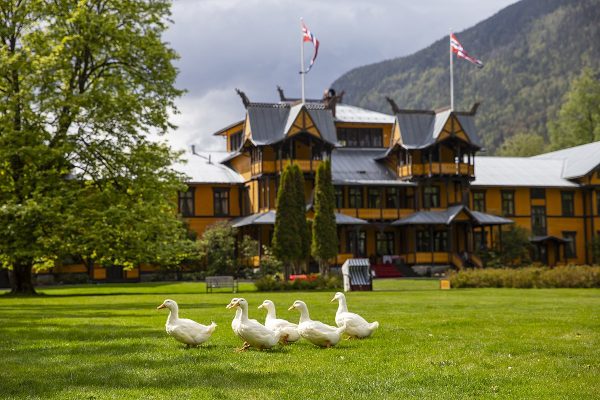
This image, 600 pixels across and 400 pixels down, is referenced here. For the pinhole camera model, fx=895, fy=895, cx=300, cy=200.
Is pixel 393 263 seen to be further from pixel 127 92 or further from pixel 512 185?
pixel 127 92

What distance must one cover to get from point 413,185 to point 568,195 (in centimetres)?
1364

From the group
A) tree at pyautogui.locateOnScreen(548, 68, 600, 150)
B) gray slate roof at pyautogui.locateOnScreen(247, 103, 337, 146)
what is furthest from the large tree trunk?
tree at pyautogui.locateOnScreen(548, 68, 600, 150)

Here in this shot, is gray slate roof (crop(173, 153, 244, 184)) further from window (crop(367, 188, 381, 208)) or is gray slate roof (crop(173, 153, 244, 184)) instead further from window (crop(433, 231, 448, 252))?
window (crop(433, 231, 448, 252))

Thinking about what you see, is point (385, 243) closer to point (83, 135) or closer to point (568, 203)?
point (568, 203)

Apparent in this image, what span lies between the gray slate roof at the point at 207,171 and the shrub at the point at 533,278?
84.2ft

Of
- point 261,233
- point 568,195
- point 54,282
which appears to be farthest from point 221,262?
point 568,195

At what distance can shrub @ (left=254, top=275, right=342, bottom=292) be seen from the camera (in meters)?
36.2

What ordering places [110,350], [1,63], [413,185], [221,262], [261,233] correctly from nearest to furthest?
[110,350], [1,63], [221,262], [261,233], [413,185]

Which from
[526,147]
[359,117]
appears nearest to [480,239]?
[359,117]

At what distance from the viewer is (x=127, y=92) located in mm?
32719

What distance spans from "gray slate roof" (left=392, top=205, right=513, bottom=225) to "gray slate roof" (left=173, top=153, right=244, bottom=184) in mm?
11893

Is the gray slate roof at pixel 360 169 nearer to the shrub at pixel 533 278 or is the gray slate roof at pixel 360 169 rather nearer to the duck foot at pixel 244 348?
the shrub at pixel 533 278

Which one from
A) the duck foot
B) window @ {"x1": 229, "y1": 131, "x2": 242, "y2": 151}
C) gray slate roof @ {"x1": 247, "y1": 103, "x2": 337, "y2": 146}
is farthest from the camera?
window @ {"x1": 229, "y1": 131, "x2": 242, "y2": 151}

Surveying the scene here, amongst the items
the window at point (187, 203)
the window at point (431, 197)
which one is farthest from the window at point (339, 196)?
the window at point (187, 203)
